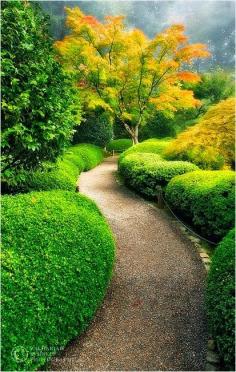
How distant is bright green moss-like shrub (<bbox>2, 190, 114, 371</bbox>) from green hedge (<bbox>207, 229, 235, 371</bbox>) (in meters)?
1.60

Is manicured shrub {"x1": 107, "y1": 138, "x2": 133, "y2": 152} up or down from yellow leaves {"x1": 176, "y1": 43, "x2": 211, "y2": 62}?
down

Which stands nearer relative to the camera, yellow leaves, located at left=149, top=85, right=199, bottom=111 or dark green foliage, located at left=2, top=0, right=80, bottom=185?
dark green foliage, located at left=2, top=0, right=80, bottom=185

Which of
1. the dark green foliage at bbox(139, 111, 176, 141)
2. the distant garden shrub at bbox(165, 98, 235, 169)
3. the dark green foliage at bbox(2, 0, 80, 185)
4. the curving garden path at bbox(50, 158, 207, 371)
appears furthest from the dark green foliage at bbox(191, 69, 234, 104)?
the dark green foliage at bbox(2, 0, 80, 185)

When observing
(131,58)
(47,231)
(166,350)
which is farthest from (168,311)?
(131,58)

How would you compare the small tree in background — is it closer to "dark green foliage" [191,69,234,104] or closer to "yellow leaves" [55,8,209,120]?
"yellow leaves" [55,8,209,120]

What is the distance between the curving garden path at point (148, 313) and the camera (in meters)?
4.11

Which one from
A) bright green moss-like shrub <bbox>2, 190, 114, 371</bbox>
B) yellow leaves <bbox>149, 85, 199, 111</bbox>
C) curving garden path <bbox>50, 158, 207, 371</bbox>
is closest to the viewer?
bright green moss-like shrub <bbox>2, 190, 114, 371</bbox>

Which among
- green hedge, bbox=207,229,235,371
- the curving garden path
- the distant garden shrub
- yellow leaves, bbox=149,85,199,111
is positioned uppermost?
yellow leaves, bbox=149,85,199,111

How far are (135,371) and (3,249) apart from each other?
7.26ft

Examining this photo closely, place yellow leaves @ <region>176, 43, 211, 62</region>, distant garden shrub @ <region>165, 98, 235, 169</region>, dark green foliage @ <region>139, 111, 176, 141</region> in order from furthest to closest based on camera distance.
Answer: dark green foliage @ <region>139, 111, 176, 141</region>
yellow leaves @ <region>176, 43, 211, 62</region>
distant garden shrub @ <region>165, 98, 235, 169</region>

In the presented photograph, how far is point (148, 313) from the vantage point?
5.06m

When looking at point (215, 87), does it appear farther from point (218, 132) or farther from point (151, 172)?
point (218, 132)

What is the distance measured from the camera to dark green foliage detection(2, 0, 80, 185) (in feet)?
18.2

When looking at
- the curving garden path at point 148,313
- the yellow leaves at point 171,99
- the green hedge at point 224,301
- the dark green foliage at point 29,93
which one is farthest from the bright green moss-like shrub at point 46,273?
the yellow leaves at point 171,99
